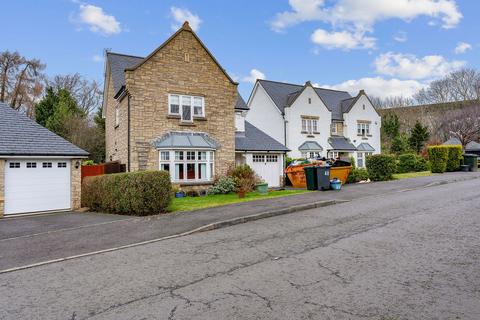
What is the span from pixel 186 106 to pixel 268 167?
6.96 meters

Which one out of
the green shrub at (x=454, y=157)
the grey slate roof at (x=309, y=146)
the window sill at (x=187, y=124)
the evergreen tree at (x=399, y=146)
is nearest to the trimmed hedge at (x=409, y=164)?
the green shrub at (x=454, y=157)

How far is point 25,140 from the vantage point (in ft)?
51.8

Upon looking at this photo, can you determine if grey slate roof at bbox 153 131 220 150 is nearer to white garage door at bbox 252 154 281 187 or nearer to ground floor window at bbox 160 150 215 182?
ground floor window at bbox 160 150 215 182

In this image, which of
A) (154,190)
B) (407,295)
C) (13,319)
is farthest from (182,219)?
(407,295)

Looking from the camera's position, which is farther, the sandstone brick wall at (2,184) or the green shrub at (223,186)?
the green shrub at (223,186)

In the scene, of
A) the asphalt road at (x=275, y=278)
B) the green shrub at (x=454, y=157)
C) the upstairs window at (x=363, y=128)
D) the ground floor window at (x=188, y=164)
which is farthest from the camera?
the upstairs window at (x=363, y=128)

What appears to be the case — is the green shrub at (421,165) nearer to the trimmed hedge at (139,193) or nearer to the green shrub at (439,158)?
the green shrub at (439,158)

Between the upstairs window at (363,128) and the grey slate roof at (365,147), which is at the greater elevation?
the upstairs window at (363,128)

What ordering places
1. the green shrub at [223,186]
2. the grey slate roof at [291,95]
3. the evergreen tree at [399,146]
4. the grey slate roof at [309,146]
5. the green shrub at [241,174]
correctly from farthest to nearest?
the evergreen tree at [399,146]
the grey slate roof at [291,95]
the grey slate roof at [309,146]
the green shrub at [241,174]
the green shrub at [223,186]

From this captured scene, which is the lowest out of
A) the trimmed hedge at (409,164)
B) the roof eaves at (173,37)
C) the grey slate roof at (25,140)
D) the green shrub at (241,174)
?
the green shrub at (241,174)

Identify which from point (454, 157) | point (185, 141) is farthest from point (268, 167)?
point (454, 157)

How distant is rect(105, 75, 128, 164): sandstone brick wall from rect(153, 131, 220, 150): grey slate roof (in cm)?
205

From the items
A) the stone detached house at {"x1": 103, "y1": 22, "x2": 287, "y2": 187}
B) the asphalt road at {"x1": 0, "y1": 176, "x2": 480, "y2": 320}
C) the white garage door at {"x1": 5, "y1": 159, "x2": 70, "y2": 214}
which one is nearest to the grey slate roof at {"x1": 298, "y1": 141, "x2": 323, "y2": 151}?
the stone detached house at {"x1": 103, "y1": 22, "x2": 287, "y2": 187}

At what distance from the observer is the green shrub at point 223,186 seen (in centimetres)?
1956
